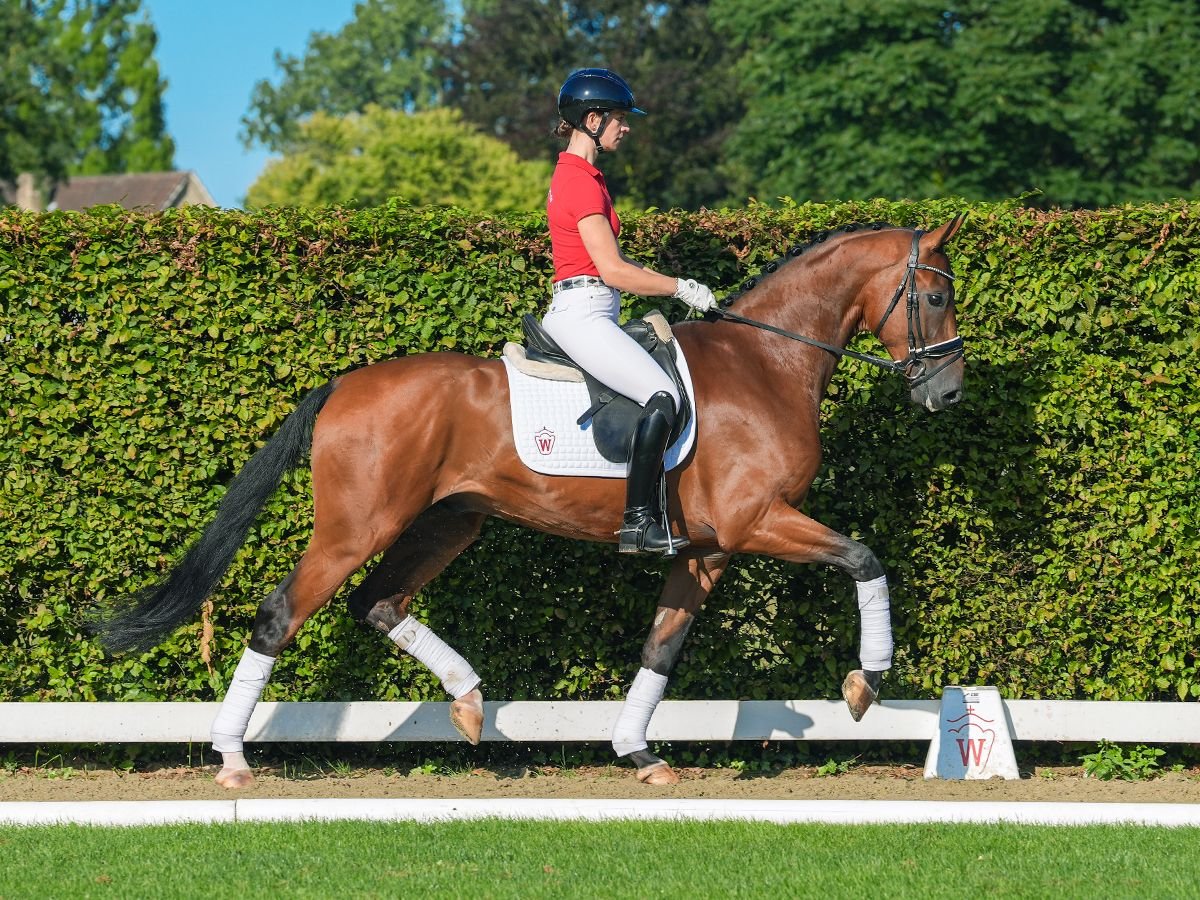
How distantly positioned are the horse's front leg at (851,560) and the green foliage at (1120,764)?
6.00 feet

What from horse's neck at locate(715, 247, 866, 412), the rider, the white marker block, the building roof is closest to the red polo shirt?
the rider

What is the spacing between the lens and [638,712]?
7219 millimetres

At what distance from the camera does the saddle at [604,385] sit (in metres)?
6.56

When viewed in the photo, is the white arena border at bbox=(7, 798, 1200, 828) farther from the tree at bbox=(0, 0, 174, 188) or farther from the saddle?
the tree at bbox=(0, 0, 174, 188)

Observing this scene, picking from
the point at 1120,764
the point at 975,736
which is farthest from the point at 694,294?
the point at 1120,764

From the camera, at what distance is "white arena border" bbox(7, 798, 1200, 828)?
628 cm

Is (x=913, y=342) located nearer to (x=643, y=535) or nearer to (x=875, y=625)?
(x=875, y=625)

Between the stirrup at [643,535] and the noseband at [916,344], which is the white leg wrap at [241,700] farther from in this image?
the noseband at [916,344]

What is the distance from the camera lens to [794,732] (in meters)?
7.61

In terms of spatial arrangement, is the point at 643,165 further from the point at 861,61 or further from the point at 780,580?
the point at 780,580

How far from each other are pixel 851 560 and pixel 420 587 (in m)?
2.27

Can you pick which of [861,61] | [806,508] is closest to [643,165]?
[861,61]

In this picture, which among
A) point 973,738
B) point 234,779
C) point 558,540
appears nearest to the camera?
point 234,779

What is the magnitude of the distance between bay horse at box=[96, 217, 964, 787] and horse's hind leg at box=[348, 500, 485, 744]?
0.04 feet
